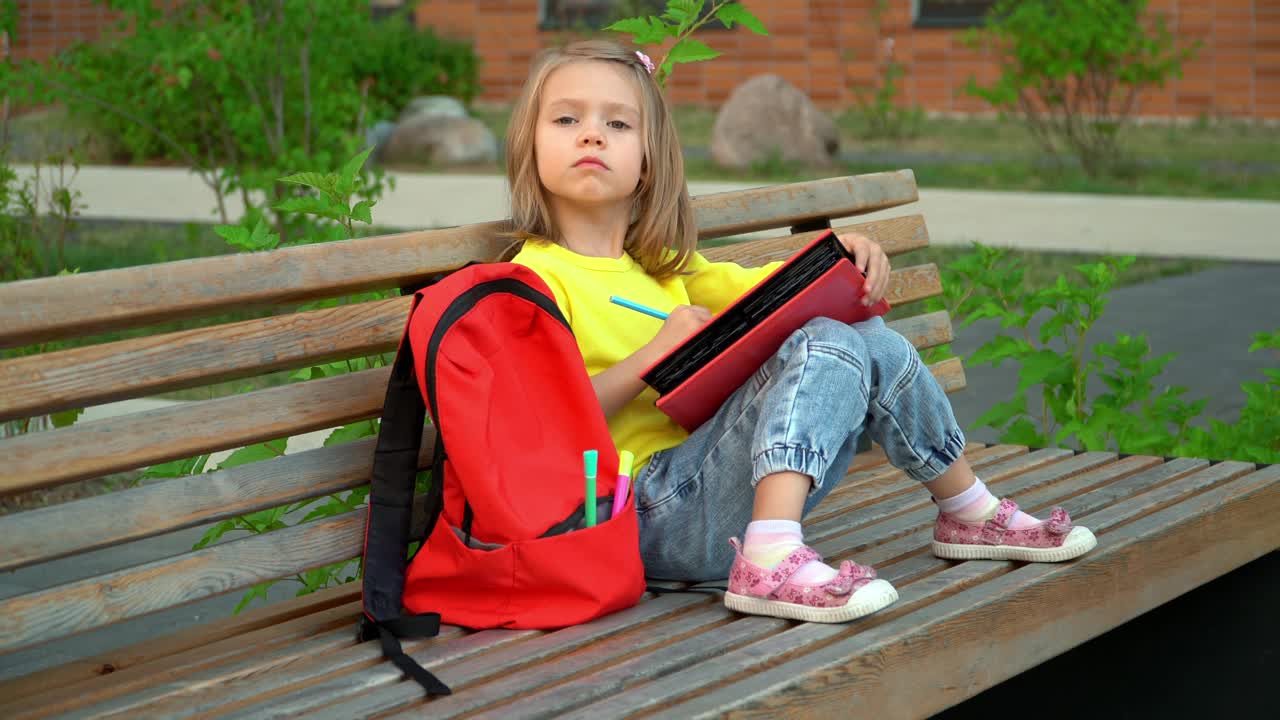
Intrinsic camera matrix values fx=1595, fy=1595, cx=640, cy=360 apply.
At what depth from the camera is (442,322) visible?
2.28m

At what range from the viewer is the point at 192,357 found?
7.59ft

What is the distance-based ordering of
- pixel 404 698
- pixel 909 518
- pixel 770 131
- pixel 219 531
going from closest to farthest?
pixel 404 698 < pixel 219 531 < pixel 909 518 < pixel 770 131

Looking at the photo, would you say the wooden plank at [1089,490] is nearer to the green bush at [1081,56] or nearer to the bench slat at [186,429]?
the bench slat at [186,429]

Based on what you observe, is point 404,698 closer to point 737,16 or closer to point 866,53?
point 737,16

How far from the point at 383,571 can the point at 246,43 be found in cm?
491

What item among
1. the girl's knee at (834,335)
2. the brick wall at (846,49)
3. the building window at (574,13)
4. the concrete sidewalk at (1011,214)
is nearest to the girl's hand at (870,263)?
the girl's knee at (834,335)

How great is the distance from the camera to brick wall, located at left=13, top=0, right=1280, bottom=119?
691 inches

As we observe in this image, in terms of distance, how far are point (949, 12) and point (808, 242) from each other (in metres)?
17.0

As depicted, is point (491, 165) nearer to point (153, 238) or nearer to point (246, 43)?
point (153, 238)

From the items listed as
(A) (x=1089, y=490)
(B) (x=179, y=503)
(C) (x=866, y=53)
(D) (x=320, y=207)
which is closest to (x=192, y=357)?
(B) (x=179, y=503)

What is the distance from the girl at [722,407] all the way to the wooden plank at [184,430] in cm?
40

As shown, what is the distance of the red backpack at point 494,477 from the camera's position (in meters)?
2.26

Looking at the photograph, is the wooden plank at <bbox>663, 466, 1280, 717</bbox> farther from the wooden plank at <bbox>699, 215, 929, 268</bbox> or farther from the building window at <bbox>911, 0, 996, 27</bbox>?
the building window at <bbox>911, 0, 996, 27</bbox>

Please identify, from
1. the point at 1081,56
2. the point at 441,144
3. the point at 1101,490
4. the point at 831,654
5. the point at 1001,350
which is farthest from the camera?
the point at 441,144
